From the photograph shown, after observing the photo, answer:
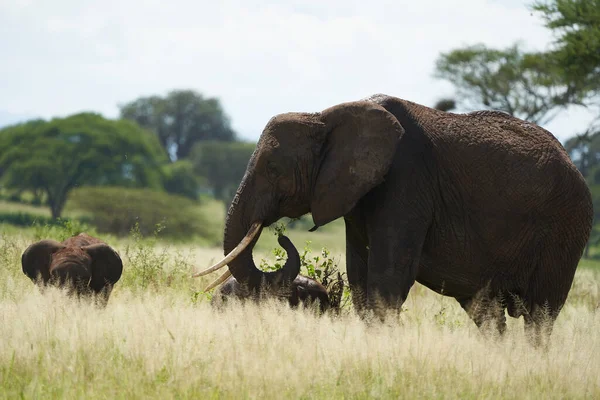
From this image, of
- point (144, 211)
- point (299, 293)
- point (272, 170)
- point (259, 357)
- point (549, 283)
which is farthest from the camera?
point (144, 211)

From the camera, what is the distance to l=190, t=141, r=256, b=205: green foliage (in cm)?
6825

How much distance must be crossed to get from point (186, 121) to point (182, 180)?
2256cm

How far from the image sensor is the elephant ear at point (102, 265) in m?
10.6

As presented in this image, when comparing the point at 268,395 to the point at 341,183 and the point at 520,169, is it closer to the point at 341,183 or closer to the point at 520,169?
the point at 341,183

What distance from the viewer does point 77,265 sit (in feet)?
33.9

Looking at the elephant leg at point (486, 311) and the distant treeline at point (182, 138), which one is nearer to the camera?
the elephant leg at point (486, 311)

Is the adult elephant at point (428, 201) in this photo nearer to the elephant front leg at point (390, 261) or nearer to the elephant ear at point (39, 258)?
the elephant front leg at point (390, 261)

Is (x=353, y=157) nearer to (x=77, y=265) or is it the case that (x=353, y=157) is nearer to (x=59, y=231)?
(x=77, y=265)

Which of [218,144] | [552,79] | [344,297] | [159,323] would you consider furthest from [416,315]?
[218,144]

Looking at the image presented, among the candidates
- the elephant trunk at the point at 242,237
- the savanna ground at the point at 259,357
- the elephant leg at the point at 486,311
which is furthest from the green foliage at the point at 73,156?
the savanna ground at the point at 259,357

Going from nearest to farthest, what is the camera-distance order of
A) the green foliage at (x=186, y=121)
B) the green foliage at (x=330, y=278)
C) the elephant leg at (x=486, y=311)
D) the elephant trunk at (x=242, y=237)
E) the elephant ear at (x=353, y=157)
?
the elephant ear at (x=353, y=157)
the elephant trunk at (x=242, y=237)
the elephant leg at (x=486, y=311)
the green foliage at (x=330, y=278)
the green foliage at (x=186, y=121)

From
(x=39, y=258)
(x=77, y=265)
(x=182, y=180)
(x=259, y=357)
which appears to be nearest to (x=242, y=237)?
(x=259, y=357)

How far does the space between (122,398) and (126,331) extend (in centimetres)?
167

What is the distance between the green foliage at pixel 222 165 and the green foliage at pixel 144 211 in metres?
12.6
